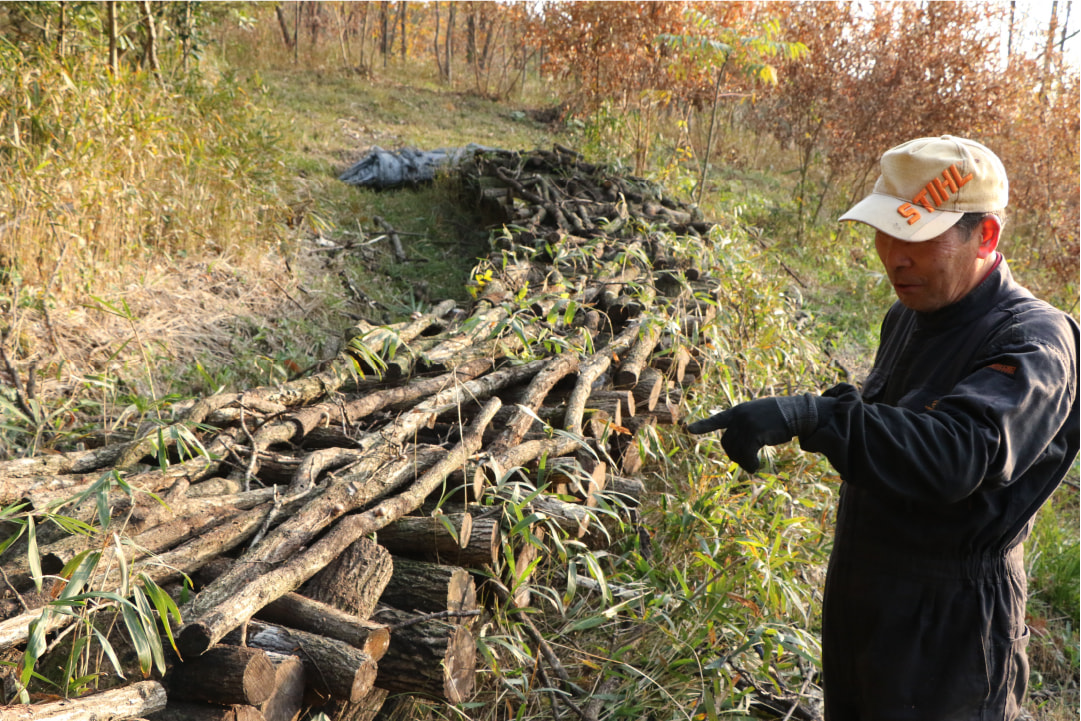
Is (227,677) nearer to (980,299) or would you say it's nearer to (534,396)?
(534,396)

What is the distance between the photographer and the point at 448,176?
9188mm

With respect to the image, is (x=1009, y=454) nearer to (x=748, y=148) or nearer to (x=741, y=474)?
(x=741, y=474)

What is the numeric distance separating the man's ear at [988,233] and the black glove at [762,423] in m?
0.64

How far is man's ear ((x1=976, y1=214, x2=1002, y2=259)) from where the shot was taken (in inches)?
72.7

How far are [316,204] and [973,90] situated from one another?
9299 millimetres

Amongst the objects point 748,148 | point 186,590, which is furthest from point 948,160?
point 748,148

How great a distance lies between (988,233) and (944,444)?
0.64m

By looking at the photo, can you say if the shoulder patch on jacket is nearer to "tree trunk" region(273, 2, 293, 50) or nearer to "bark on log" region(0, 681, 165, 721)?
"bark on log" region(0, 681, 165, 721)

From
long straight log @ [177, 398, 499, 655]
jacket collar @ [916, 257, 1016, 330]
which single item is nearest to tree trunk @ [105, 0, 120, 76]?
long straight log @ [177, 398, 499, 655]

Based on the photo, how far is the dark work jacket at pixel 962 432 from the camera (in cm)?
155

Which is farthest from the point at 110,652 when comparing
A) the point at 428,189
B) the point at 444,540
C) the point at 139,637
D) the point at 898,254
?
the point at 428,189

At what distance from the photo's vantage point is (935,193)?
1.81 m

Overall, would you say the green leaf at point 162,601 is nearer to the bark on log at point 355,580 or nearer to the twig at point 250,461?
the bark on log at point 355,580

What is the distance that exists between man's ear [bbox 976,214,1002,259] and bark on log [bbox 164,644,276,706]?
2.03 meters
